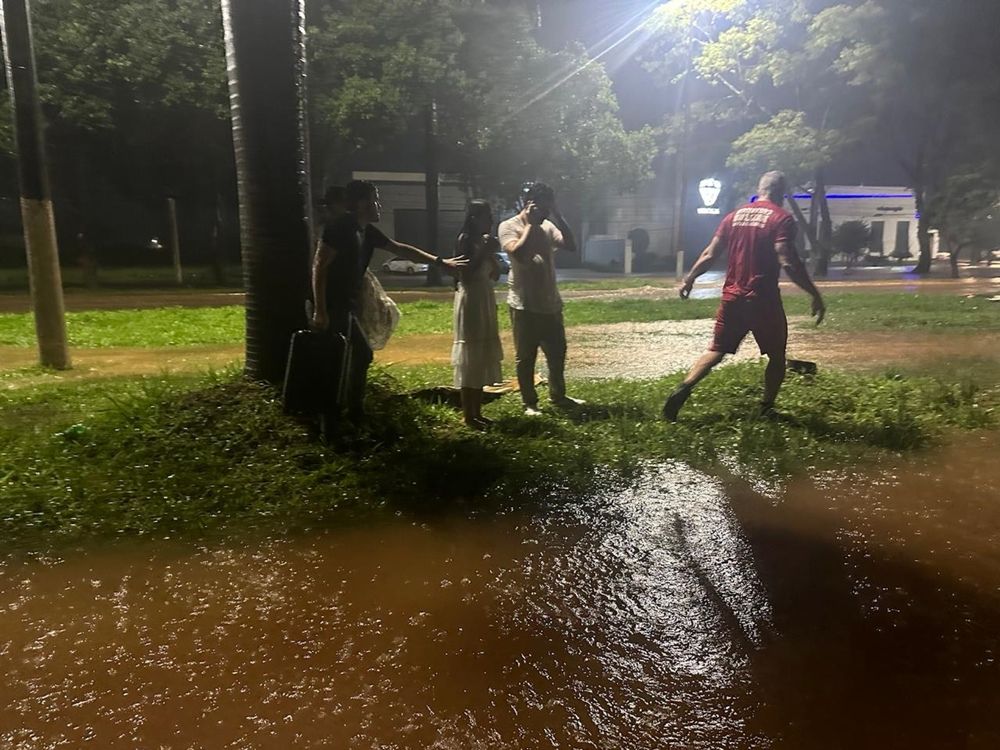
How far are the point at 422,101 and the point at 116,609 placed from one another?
20.7 metres

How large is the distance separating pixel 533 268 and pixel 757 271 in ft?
5.22

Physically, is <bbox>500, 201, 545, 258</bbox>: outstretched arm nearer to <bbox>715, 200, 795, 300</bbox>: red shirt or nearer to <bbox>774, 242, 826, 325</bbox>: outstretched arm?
<bbox>715, 200, 795, 300</bbox>: red shirt

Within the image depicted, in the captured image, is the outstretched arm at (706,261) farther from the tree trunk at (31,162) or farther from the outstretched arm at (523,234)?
the tree trunk at (31,162)

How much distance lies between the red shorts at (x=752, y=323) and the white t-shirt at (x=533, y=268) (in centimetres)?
126

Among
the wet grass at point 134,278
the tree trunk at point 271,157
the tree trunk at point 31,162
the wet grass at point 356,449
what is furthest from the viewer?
the wet grass at point 134,278

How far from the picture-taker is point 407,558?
11.3 feet

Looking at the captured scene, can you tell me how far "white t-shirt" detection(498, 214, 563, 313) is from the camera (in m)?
5.54

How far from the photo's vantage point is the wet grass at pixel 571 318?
11430 mm

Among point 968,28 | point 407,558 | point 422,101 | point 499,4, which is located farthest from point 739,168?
point 407,558

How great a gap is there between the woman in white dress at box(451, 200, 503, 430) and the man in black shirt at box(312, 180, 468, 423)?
138 mm

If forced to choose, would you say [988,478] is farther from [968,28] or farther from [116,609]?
[968,28]

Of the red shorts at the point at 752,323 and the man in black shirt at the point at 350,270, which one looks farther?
the red shorts at the point at 752,323

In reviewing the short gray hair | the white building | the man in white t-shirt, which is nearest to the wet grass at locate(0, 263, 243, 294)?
the man in white t-shirt

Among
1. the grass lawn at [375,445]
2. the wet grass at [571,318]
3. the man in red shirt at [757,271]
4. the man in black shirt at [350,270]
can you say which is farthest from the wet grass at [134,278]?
the man in red shirt at [757,271]
